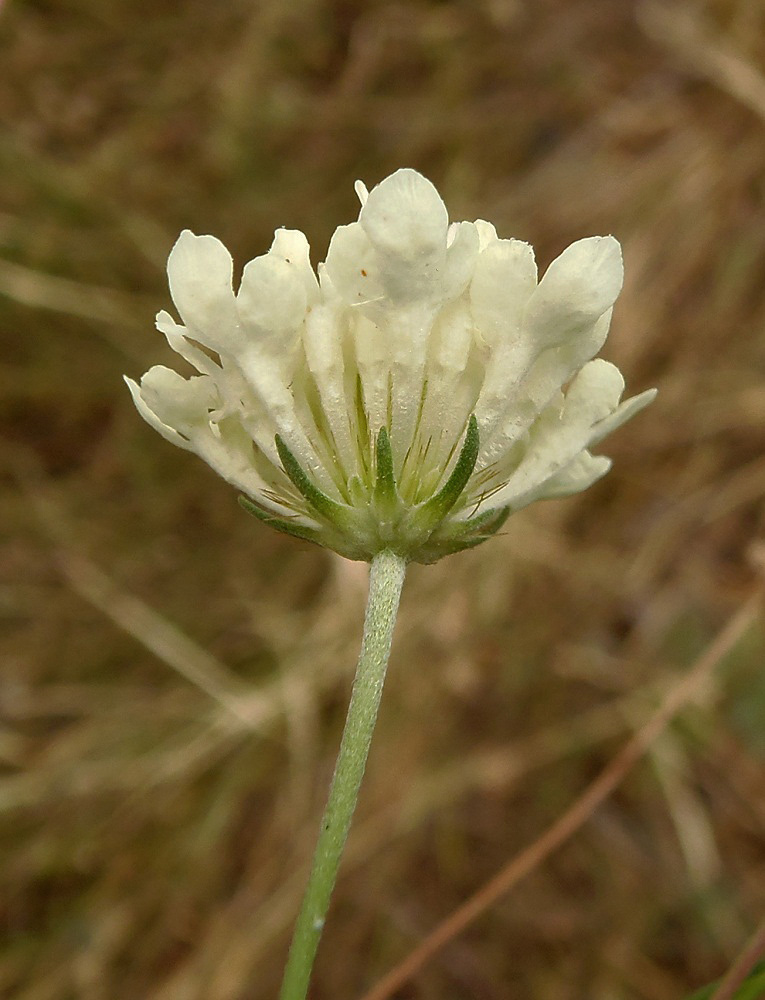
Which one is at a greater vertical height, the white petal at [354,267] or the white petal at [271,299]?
the white petal at [354,267]

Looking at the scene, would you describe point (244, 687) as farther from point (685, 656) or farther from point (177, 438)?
point (177, 438)

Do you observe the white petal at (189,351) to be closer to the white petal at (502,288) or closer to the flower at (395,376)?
the flower at (395,376)

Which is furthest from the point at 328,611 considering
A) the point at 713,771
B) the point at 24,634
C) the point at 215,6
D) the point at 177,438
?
the point at 177,438

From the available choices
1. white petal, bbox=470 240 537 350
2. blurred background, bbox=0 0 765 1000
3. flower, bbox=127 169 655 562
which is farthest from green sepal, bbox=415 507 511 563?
blurred background, bbox=0 0 765 1000

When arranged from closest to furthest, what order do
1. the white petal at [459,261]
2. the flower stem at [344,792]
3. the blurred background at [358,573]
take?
the flower stem at [344,792] → the white petal at [459,261] → the blurred background at [358,573]

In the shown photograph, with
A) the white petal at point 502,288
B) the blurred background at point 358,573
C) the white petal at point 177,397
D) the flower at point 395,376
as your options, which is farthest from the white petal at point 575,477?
the blurred background at point 358,573
